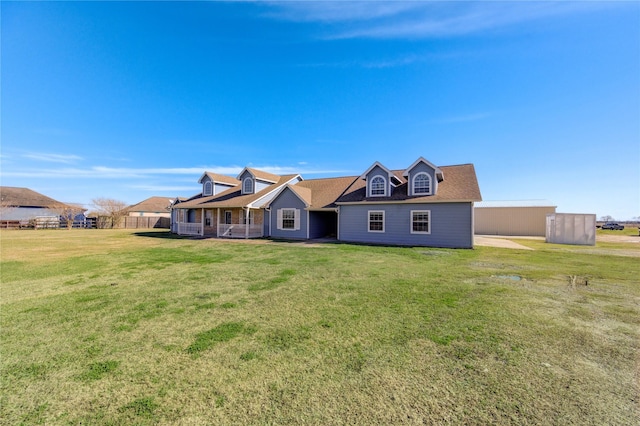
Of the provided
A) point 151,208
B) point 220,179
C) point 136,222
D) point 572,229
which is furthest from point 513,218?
point 151,208

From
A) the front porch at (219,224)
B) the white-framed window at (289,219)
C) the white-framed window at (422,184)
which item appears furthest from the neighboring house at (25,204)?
the white-framed window at (422,184)

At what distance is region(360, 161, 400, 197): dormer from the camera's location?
1789cm

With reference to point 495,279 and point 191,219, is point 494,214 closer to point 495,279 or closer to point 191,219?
point 495,279

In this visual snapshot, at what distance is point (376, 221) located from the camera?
17844 mm

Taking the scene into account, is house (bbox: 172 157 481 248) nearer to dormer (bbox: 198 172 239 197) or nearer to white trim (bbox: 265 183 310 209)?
white trim (bbox: 265 183 310 209)

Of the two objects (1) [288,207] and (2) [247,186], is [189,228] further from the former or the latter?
(1) [288,207]

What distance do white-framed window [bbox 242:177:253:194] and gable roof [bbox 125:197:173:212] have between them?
106ft

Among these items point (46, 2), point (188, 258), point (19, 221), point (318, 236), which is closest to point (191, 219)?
point (318, 236)

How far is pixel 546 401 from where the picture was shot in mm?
2648

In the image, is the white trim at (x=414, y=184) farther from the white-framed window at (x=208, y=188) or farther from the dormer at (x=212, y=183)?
the white-framed window at (x=208, y=188)

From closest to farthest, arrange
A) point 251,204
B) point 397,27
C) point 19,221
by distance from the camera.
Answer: point 397,27, point 251,204, point 19,221

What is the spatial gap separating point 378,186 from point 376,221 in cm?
246

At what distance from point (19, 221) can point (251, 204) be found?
33195 millimetres

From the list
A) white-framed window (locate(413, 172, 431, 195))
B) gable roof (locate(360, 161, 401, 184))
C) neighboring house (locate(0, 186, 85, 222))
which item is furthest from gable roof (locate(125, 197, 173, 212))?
white-framed window (locate(413, 172, 431, 195))
